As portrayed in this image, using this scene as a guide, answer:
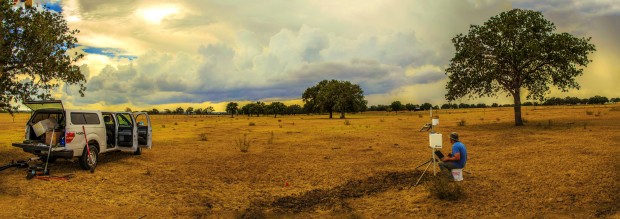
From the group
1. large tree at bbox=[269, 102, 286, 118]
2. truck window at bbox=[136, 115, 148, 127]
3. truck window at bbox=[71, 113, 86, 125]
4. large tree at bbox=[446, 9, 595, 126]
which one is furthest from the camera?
large tree at bbox=[269, 102, 286, 118]

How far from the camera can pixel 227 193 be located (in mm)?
11453

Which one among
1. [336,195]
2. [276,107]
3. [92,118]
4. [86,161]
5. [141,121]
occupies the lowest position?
[336,195]

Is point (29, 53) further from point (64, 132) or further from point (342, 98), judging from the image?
point (342, 98)

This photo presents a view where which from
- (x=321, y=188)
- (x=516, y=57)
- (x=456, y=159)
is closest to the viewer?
(x=456, y=159)

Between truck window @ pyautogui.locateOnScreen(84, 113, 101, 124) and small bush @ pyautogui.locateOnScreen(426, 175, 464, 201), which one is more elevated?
truck window @ pyautogui.locateOnScreen(84, 113, 101, 124)

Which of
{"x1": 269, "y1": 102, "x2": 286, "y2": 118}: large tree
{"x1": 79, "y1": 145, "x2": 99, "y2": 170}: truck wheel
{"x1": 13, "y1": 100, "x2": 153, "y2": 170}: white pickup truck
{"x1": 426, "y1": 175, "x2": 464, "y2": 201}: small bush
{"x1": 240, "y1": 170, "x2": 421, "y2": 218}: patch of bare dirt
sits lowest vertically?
{"x1": 240, "y1": 170, "x2": 421, "y2": 218}: patch of bare dirt

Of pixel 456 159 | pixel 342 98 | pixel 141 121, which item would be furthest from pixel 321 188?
pixel 342 98

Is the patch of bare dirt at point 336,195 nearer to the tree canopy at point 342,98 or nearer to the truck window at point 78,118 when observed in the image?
the truck window at point 78,118

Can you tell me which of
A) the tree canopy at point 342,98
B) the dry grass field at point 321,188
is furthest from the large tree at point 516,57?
the tree canopy at point 342,98

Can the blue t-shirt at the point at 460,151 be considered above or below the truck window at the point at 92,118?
below

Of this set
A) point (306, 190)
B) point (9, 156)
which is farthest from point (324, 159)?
point (9, 156)

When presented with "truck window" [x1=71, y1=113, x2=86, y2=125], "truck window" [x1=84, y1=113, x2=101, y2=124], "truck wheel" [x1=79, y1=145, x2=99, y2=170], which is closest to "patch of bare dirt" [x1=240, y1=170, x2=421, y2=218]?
"truck wheel" [x1=79, y1=145, x2=99, y2=170]

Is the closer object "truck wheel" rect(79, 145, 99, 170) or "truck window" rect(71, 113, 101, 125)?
"truck window" rect(71, 113, 101, 125)

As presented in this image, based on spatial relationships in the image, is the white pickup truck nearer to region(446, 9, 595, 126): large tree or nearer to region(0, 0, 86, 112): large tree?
region(0, 0, 86, 112): large tree
